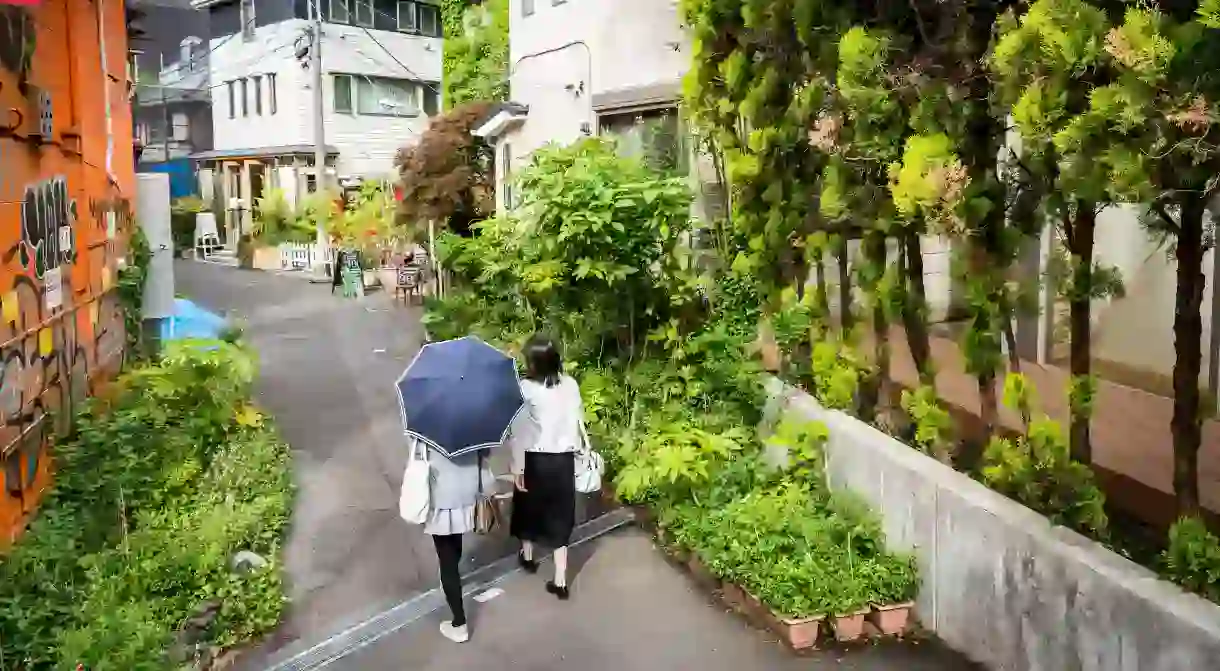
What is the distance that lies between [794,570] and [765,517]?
0.63 metres

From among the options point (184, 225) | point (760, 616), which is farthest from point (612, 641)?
point (184, 225)

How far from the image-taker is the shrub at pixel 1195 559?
443 cm

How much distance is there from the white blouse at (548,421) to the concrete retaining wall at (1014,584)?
1845 millimetres

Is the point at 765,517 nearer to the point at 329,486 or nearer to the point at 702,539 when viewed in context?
the point at 702,539

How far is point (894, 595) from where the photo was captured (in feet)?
19.7

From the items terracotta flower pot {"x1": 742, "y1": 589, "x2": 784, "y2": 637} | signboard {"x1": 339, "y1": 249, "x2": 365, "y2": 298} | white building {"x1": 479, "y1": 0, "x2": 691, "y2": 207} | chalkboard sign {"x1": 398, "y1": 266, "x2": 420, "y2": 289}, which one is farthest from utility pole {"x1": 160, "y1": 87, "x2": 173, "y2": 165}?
terracotta flower pot {"x1": 742, "y1": 589, "x2": 784, "y2": 637}

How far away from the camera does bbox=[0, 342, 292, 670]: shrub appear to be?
5398 mm

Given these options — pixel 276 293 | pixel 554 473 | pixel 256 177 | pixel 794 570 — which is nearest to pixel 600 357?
pixel 554 473

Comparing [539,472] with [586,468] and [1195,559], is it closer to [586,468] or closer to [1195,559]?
[586,468]

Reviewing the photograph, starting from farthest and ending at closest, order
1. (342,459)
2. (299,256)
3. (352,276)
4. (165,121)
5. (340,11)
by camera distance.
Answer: (165,121) → (340,11) → (299,256) → (352,276) → (342,459)

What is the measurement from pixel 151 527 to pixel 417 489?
245 cm

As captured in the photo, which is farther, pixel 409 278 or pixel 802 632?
pixel 409 278

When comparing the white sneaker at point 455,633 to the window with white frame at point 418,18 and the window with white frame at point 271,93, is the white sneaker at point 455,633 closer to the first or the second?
the window with white frame at point 271,93

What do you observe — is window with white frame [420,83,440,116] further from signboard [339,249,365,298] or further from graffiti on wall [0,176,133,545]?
graffiti on wall [0,176,133,545]
